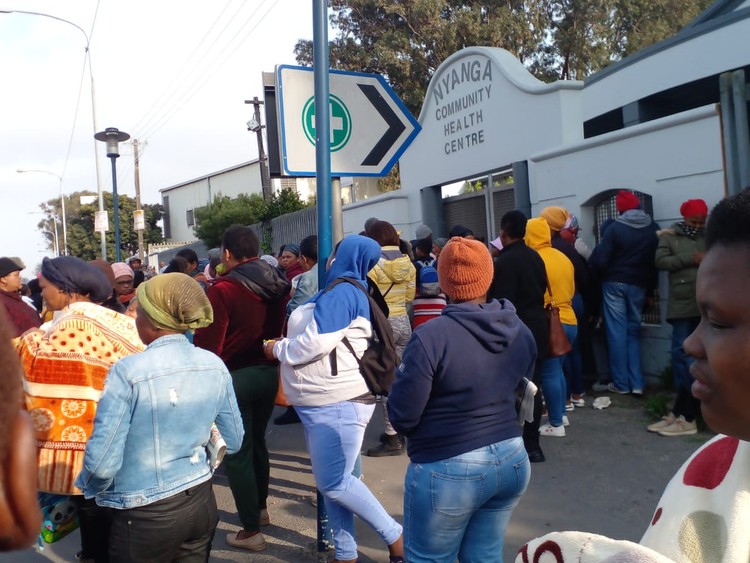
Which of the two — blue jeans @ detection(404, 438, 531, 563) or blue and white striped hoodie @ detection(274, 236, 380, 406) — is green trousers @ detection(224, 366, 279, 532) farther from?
blue jeans @ detection(404, 438, 531, 563)

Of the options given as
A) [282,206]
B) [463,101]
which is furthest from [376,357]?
[282,206]

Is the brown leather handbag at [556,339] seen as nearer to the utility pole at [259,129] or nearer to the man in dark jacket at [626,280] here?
the man in dark jacket at [626,280]

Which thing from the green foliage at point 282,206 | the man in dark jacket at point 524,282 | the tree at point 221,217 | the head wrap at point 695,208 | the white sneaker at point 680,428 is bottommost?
the white sneaker at point 680,428

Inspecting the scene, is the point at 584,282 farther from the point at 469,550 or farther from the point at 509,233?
the point at 469,550

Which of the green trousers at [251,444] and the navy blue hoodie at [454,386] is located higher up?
the navy blue hoodie at [454,386]

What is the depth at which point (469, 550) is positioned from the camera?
2.89m

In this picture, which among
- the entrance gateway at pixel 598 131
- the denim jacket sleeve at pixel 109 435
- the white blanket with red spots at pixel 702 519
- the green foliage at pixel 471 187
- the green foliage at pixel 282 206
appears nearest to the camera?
the white blanket with red spots at pixel 702 519

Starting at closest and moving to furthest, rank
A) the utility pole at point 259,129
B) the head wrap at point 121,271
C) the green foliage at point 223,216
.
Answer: the head wrap at point 121,271
the utility pole at point 259,129
the green foliage at point 223,216

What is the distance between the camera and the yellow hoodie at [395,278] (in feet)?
19.4

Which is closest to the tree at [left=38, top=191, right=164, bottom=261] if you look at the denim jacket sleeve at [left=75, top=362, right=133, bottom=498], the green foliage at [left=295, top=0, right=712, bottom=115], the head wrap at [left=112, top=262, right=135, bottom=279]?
the green foliage at [left=295, top=0, right=712, bottom=115]

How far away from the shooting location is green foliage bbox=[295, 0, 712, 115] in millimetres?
22062

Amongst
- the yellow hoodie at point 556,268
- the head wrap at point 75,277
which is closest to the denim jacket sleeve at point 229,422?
the head wrap at point 75,277

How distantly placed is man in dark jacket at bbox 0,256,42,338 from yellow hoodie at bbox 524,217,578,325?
4135mm

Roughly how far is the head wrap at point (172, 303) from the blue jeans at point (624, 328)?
471cm
